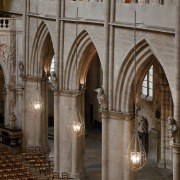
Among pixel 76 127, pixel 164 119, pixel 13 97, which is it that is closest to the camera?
pixel 76 127

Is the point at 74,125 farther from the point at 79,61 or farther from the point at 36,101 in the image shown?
the point at 36,101

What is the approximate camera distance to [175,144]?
2233cm

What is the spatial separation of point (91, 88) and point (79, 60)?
13256 mm

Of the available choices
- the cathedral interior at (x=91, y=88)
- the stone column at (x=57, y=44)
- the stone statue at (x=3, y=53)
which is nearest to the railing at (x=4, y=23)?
the cathedral interior at (x=91, y=88)

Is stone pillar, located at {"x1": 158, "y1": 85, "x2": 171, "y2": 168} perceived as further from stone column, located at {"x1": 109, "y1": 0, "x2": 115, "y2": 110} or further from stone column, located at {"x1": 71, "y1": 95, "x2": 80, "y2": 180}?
stone column, located at {"x1": 109, "y1": 0, "x2": 115, "y2": 110}

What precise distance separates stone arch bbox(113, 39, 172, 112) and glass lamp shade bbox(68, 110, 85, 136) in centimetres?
353

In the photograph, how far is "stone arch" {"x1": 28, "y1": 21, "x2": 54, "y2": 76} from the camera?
35.0 metres

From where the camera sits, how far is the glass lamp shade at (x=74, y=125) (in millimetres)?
30078

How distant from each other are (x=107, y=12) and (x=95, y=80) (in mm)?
17009

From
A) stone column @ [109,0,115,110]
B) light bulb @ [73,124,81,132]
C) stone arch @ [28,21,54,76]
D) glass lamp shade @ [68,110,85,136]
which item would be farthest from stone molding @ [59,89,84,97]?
stone column @ [109,0,115,110]

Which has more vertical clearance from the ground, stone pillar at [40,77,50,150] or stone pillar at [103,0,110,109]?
stone pillar at [103,0,110,109]

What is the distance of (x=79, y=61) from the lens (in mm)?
31016

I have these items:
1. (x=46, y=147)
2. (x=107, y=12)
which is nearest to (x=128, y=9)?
(x=107, y=12)

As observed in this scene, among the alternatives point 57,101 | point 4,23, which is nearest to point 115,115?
point 57,101
